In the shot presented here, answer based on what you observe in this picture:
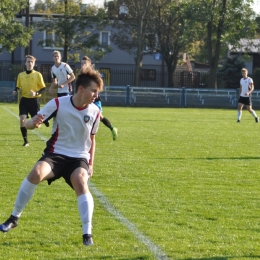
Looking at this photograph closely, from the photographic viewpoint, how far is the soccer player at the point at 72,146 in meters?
5.75

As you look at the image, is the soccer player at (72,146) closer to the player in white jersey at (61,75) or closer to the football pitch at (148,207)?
the football pitch at (148,207)

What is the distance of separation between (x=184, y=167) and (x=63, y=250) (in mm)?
5726

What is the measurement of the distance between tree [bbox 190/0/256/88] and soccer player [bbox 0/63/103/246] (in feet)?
124

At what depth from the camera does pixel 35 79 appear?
14.2 meters

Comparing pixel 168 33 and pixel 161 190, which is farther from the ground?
pixel 168 33

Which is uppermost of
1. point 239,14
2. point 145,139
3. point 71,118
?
point 239,14


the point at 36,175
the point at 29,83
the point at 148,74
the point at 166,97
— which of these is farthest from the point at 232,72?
the point at 36,175

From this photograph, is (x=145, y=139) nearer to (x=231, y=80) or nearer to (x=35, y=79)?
(x=35, y=79)

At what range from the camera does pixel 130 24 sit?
53.3 m

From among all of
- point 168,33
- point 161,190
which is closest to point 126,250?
point 161,190

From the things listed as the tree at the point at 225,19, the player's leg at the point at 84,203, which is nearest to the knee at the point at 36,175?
the player's leg at the point at 84,203

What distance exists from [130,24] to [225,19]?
37.7ft

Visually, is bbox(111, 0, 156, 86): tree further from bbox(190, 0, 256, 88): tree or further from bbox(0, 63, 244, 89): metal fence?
bbox(190, 0, 256, 88): tree

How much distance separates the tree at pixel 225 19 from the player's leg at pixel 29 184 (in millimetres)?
38001
